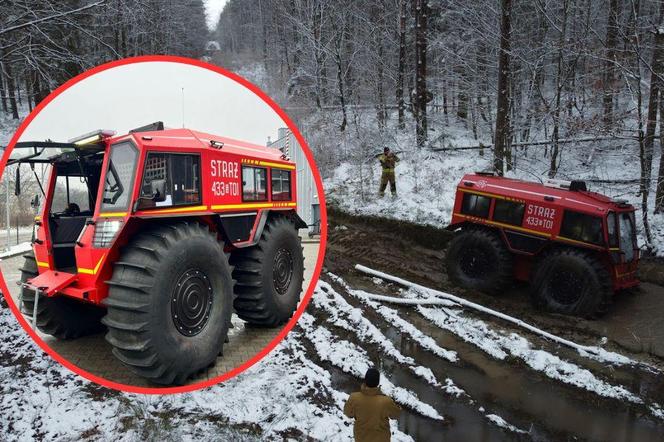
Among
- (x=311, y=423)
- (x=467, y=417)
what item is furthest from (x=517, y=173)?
(x=311, y=423)

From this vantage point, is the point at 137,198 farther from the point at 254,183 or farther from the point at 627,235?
the point at 627,235

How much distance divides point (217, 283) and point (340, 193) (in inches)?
614

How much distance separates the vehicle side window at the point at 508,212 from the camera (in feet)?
32.3

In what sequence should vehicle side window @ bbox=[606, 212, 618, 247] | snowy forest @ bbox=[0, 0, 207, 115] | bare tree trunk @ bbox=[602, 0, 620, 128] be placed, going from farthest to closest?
bare tree trunk @ bbox=[602, 0, 620, 128] → vehicle side window @ bbox=[606, 212, 618, 247] → snowy forest @ bbox=[0, 0, 207, 115]

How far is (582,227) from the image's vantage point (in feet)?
29.7

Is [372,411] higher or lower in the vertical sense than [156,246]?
lower

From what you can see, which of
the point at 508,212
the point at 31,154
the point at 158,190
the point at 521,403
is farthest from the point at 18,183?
the point at 508,212

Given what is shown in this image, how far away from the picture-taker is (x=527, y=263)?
33.9 feet

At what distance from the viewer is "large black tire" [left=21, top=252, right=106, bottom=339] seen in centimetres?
165

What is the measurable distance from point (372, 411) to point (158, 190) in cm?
361

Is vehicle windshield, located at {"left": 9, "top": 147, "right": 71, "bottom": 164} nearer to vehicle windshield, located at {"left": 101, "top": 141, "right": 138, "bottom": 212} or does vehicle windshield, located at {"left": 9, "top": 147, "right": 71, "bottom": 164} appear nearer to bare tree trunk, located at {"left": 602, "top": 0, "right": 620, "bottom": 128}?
vehicle windshield, located at {"left": 101, "top": 141, "right": 138, "bottom": 212}

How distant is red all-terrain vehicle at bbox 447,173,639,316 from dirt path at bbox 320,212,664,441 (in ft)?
1.60

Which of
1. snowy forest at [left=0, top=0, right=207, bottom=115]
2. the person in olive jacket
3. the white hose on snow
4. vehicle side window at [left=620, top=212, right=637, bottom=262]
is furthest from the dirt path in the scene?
snowy forest at [left=0, top=0, right=207, bottom=115]

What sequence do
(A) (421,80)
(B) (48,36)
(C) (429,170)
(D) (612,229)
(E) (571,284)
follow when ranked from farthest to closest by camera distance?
(A) (421,80) < (C) (429,170) < (E) (571,284) < (D) (612,229) < (B) (48,36)
